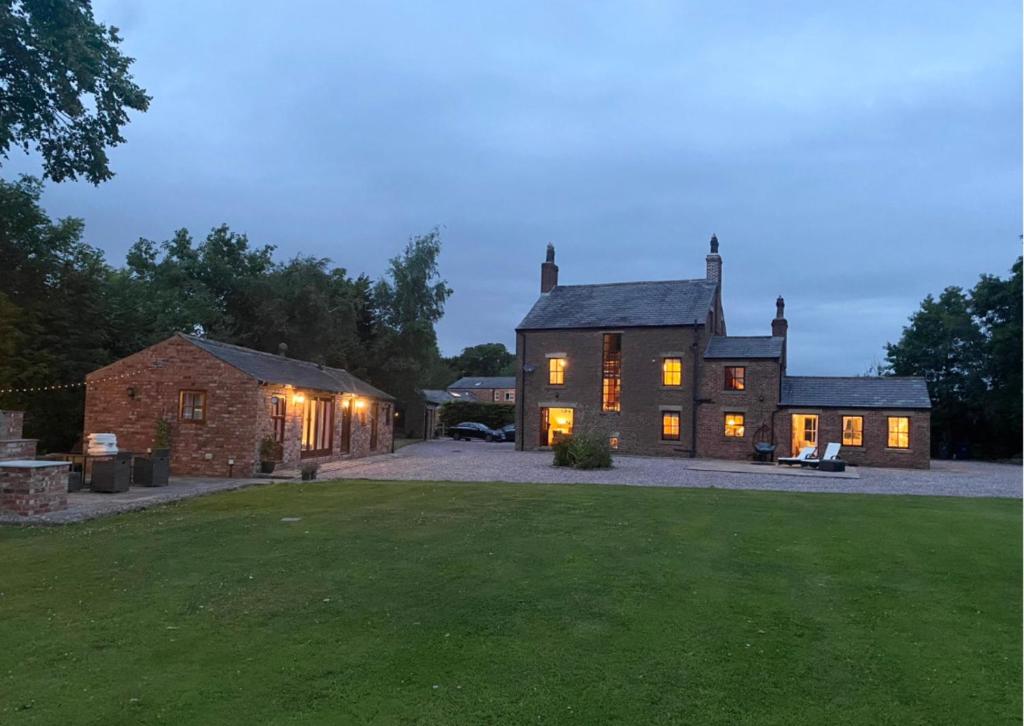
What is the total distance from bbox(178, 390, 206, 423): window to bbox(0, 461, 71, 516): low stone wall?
8.16m

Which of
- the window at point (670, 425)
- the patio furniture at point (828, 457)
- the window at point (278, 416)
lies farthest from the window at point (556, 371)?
the window at point (278, 416)

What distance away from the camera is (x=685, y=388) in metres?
30.9

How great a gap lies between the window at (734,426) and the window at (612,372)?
192 inches

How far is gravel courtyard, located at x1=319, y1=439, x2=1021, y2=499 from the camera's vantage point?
58.9 ft

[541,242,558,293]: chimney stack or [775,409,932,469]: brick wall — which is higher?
[541,242,558,293]: chimney stack

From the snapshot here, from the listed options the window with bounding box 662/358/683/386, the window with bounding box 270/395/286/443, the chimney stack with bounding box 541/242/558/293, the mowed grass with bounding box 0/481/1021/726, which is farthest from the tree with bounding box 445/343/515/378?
the mowed grass with bounding box 0/481/1021/726

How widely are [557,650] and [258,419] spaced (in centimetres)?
1537

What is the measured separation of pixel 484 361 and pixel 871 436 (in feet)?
233

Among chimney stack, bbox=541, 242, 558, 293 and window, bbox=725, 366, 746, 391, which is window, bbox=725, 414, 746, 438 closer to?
window, bbox=725, 366, 746, 391

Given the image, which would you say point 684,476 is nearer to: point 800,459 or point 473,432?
point 800,459

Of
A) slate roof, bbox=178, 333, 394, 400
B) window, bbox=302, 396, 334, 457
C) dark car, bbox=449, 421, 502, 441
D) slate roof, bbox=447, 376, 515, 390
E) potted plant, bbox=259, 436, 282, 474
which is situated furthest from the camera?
slate roof, bbox=447, 376, 515, 390

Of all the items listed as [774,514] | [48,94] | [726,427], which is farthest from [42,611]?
[726,427]

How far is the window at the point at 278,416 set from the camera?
19.5 m

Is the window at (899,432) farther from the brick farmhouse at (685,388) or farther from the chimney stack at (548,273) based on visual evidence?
the chimney stack at (548,273)
